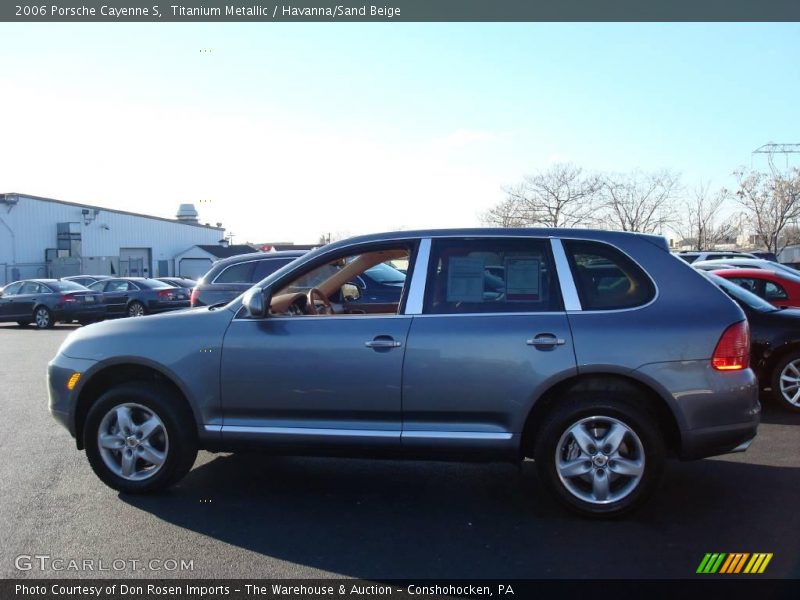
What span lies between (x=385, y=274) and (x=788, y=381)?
5120mm

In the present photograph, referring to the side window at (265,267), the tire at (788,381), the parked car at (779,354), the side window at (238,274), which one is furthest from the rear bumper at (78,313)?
the tire at (788,381)

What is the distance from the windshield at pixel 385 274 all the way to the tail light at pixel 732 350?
547 cm

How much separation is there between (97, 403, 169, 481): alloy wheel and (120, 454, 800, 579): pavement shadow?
0.22 meters

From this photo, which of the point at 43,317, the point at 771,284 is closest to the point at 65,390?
the point at 771,284

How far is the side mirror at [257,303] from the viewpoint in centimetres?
495

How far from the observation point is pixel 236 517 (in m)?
4.78

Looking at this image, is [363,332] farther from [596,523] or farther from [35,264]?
[35,264]

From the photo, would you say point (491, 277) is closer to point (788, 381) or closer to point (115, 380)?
point (115, 380)

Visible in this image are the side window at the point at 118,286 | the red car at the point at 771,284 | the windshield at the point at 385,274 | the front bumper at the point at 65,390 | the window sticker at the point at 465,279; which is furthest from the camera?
the side window at the point at 118,286

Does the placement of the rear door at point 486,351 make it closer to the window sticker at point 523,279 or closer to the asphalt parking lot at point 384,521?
the window sticker at point 523,279

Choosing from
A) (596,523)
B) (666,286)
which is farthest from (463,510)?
(666,286)

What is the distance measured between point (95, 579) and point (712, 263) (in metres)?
10.7

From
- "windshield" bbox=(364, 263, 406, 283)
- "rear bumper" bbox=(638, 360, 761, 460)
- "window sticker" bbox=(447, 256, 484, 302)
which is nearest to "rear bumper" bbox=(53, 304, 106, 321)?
"windshield" bbox=(364, 263, 406, 283)

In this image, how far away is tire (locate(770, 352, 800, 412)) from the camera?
769 centimetres
